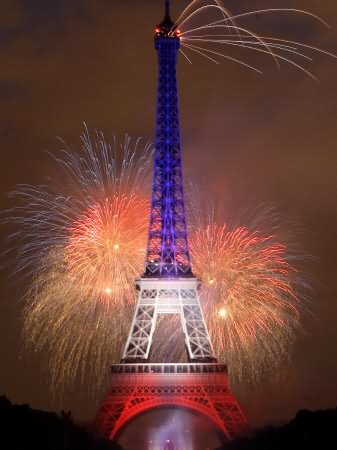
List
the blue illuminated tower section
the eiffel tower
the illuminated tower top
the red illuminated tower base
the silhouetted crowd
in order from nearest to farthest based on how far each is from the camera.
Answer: the silhouetted crowd < the red illuminated tower base < the eiffel tower < the blue illuminated tower section < the illuminated tower top

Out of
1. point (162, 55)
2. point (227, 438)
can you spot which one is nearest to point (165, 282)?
point (227, 438)

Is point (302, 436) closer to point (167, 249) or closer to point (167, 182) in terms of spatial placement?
point (167, 249)

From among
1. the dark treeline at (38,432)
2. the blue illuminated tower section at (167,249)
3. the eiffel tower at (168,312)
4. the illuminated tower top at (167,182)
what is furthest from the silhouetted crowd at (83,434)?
the illuminated tower top at (167,182)

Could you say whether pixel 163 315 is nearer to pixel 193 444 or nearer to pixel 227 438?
pixel 227 438

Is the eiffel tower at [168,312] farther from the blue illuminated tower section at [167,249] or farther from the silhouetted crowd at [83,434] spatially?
the silhouetted crowd at [83,434]

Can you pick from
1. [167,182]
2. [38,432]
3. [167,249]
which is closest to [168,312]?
[167,249]

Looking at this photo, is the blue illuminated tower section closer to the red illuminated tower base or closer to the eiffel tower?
the eiffel tower

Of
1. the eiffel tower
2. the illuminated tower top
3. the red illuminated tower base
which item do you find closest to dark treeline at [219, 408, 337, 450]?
the eiffel tower
